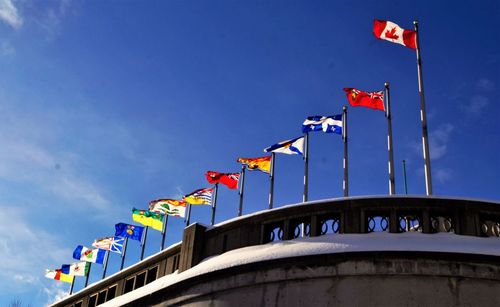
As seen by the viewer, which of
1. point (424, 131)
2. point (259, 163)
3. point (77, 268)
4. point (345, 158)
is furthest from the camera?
point (77, 268)

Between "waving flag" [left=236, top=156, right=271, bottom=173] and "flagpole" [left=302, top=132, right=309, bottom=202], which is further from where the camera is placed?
"waving flag" [left=236, top=156, right=271, bottom=173]

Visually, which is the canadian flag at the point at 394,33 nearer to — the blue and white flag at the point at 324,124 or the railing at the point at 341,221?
the blue and white flag at the point at 324,124

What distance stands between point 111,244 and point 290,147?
13.7m

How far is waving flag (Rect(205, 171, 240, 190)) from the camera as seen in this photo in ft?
94.8

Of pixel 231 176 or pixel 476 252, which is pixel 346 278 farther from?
pixel 231 176

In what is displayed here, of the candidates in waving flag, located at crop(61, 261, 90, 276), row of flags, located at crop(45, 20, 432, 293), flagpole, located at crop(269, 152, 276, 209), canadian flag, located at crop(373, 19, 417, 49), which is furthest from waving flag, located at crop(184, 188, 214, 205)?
canadian flag, located at crop(373, 19, 417, 49)

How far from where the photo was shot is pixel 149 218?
3231cm

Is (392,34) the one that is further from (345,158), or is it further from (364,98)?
(345,158)

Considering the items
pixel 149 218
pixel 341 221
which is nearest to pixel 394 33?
pixel 341 221

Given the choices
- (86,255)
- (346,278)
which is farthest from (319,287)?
(86,255)

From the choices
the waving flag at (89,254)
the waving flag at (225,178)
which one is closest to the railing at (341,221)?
the waving flag at (225,178)

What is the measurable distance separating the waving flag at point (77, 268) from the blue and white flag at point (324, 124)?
18077mm

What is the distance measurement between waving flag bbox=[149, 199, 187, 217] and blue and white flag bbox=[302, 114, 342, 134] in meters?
9.15

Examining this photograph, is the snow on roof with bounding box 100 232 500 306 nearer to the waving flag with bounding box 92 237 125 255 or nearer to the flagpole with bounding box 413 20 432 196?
the flagpole with bounding box 413 20 432 196
